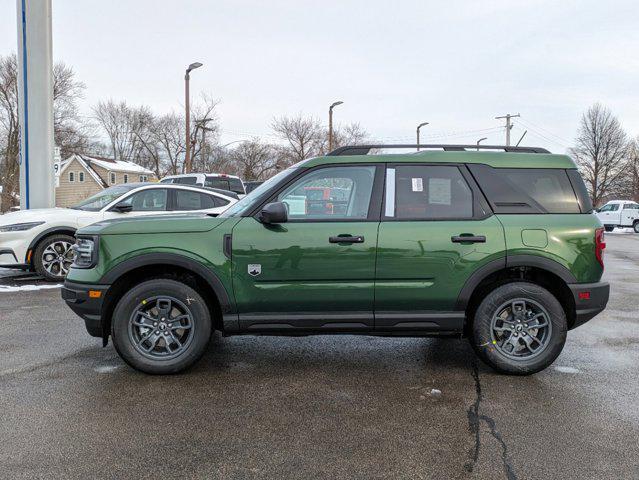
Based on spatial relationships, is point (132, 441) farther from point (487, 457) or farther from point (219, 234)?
point (487, 457)

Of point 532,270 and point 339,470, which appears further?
point 532,270

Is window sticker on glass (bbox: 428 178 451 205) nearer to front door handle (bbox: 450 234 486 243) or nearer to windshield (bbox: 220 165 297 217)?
front door handle (bbox: 450 234 486 243)

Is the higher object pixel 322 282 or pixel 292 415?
pixel 322 282

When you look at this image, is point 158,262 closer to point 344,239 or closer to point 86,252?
point 86,252

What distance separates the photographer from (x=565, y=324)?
4414 millimetres

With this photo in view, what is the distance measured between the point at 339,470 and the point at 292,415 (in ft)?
2.64

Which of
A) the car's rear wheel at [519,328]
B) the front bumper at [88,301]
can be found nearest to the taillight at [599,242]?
the car's rear wheel at [519,328]

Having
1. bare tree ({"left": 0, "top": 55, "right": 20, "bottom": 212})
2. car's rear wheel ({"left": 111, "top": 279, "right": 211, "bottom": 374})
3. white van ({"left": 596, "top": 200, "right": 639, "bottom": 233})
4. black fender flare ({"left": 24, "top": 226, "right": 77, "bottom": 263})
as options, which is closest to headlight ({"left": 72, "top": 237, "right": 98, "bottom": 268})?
→ car's rear wheel ({"left": 111, "top": 279, "right": 211, "bottom": 374})

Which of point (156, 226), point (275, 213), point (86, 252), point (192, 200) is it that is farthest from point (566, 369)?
point (192, 200)

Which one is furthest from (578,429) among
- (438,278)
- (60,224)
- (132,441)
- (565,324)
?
(60,224)

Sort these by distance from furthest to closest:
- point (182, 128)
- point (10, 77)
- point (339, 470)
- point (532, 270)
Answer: point (182, 128), point (10, 77), point (532, 270), point (339, 470)

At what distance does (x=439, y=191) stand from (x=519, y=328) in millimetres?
1318

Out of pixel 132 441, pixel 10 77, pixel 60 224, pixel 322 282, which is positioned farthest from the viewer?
pixel 10 77

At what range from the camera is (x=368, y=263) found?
430cm
